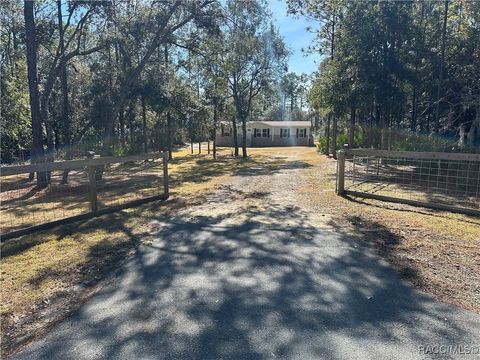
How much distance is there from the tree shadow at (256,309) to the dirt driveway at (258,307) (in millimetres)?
10

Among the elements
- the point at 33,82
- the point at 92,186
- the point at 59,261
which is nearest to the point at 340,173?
the point at 92,186

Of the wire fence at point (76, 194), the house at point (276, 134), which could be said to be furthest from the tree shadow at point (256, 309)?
the house at point (276, 134)

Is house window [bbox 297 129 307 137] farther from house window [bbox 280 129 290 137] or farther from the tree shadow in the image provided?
the tree shadow

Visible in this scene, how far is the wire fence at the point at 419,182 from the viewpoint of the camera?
6.97m

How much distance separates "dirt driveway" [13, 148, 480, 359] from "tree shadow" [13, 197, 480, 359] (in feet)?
0.03

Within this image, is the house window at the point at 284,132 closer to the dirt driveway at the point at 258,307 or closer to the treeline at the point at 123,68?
the treeline at the point at 123,68

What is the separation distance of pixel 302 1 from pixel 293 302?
712 inches

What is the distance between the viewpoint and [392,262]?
164 inches

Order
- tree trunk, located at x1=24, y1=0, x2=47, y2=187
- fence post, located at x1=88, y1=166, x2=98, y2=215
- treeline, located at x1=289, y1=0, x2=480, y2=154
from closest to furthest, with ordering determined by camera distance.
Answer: fence post, located at x1=88, y1=166, x2=98, y2=215
tree trunk, located at x1=24, y1=0, x2=47, y2=187
treeline, located at x1=289, y1=0, x2=480, y2=154

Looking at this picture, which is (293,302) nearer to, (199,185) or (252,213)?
(252,213)

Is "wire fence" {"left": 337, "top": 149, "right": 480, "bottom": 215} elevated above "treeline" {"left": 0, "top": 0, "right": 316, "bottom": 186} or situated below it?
below

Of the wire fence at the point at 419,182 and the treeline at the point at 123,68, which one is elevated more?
the treeline at the point at 123,68

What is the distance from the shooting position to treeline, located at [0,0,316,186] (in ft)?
42.7

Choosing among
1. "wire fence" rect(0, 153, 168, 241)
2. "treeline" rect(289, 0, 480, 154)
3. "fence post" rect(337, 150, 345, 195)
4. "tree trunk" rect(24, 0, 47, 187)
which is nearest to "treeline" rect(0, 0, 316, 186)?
"tree trunk" rect(24, 0, 47, 187)
